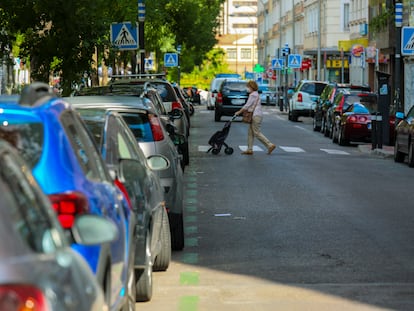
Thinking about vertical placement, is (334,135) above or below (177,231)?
below

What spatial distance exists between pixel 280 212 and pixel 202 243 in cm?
306

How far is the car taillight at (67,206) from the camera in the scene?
582 cm

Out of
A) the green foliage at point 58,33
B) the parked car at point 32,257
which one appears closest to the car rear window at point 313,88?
the green foliage at point 58,33

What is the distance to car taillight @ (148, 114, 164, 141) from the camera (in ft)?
39.7

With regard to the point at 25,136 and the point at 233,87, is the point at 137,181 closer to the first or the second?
the point at 25,136

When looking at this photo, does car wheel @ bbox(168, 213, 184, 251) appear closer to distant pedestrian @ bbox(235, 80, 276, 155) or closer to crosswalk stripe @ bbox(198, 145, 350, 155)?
distant pedestrian @ bbox(235, 80, 276, 155)

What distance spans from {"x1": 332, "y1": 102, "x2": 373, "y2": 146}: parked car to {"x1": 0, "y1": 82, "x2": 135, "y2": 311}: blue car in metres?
Answer: 28.1

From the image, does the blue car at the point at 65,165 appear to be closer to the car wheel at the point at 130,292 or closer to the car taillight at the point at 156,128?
the car wheel at the point at 130,292

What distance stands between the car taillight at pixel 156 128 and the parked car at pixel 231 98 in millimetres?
39781

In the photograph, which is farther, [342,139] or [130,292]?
[342,139]

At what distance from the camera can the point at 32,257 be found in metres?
4.18

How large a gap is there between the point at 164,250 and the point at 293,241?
2479mm

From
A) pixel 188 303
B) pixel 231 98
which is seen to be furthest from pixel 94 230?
pixel 231 98

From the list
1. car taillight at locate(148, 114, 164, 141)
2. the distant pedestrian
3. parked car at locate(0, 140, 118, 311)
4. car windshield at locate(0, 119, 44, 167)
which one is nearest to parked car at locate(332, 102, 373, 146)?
the distant pedestrian
